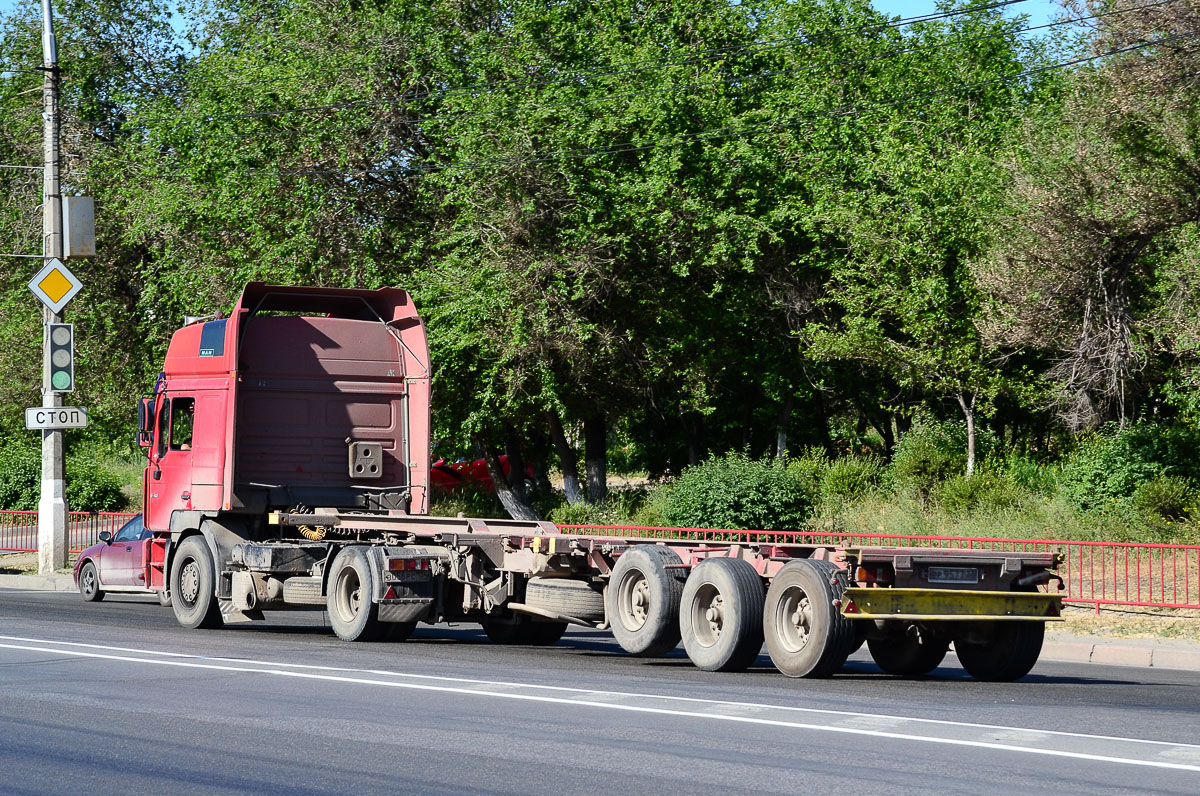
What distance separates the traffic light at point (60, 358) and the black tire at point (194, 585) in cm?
783

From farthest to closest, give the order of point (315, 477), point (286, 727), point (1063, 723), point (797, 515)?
point (797, 515)
point (315, 477)
point (1063, 723)
point (286, 727)

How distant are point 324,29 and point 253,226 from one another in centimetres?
454

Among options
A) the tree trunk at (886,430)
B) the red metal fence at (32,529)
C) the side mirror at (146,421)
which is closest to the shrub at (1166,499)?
the tree trunk at (886,430)

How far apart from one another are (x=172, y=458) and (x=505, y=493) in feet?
49.3

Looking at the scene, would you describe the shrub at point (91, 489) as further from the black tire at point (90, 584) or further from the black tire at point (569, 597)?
the black tire at point (569, 597)

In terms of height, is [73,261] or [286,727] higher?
[73,261]

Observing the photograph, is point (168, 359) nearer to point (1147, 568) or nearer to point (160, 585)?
point (160, 585)

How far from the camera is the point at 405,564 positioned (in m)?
13.5

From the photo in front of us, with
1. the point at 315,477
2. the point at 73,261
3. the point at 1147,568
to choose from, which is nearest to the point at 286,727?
the point at 315,477

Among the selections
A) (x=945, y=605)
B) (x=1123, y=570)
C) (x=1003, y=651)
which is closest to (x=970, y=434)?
(x=1123, y=570)

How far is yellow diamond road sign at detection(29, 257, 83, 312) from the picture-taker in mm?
22594

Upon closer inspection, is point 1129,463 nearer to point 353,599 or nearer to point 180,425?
point 353,599

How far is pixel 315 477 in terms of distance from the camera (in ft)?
52.7

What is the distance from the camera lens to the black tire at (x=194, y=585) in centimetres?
1546
